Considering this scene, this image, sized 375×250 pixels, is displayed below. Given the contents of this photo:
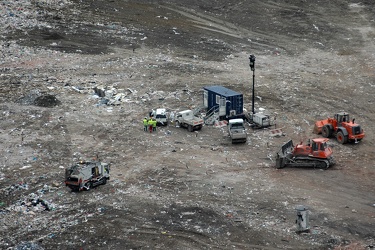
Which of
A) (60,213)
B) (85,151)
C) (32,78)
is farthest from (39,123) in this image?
(60,213)

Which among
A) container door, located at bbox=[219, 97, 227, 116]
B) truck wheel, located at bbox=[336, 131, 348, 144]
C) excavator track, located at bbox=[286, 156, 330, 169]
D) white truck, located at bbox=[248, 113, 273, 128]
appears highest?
container door, located at bbox=[219, 97, 227, 116]

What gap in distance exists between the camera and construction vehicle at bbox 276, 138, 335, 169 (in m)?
29.1

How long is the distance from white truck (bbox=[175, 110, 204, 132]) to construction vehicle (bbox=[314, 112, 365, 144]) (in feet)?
19.6

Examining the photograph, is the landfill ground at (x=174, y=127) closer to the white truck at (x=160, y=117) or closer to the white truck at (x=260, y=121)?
the white truck at (x=160, y=117)

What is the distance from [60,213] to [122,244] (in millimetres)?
3438

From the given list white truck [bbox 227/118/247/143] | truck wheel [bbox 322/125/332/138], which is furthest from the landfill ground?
truck wheel [bbox 322/125/332/138]

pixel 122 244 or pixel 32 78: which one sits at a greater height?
pixel 32 78

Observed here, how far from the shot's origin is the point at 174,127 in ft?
115

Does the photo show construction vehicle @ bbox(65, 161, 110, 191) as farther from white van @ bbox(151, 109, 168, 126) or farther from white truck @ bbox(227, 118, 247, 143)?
white van @ bbox(151, 109, 168, 126)

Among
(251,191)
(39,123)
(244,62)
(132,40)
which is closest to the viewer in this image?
(251,191)

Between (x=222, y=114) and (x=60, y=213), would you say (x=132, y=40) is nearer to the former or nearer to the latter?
(x=222, y=114)

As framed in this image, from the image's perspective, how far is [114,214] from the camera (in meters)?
25.0

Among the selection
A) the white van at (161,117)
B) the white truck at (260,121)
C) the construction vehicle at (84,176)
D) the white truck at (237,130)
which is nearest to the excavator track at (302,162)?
the white truck at (237,130)

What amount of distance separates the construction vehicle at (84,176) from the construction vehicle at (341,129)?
11875 millimetres
